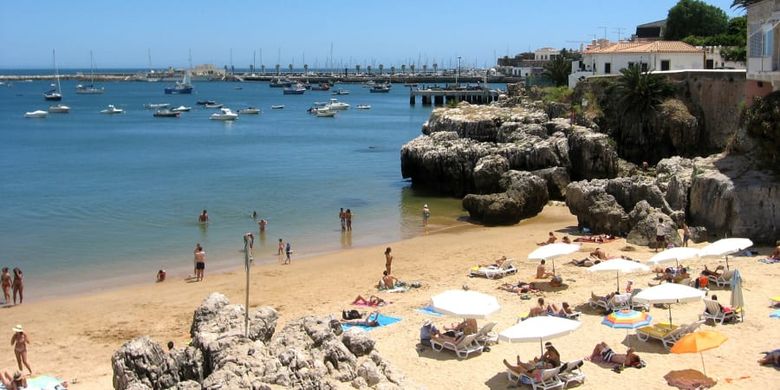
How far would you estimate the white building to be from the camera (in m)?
44.7

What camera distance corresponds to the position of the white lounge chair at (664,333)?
51.8ft

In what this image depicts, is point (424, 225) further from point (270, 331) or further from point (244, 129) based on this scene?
point (244, 129)

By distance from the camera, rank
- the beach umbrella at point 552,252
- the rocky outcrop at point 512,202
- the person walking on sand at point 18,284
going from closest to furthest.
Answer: the beach umbrella at point 552,252 < the person walking on sand at point 18,284 < the rocky outcrop at point 512,202

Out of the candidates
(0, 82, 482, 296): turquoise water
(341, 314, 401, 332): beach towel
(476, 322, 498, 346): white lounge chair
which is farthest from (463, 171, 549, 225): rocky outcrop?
(476, 322, 498, 346): white lounge chair

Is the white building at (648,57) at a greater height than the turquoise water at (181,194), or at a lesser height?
greater

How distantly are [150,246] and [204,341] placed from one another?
63.7 feet

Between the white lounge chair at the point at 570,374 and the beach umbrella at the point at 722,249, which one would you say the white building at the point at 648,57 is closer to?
the beach umbrella at the point at 722,249

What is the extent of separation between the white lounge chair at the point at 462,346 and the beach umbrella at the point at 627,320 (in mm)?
3203

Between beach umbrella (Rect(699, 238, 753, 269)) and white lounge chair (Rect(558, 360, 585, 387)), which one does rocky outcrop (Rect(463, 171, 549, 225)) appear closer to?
beach umbrella (Rect(699, 238, 753, 269))

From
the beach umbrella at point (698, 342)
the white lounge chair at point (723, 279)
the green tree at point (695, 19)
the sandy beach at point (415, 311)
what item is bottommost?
the sandy beach at point (415, 311)

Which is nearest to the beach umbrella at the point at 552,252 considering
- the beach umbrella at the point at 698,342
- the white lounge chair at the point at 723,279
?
the white lounge chair at the point at 723,279

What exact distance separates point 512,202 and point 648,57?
17.8 m

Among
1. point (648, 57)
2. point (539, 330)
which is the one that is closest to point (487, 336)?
point (539, 330)

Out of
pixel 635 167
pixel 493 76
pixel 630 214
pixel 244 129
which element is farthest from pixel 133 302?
pixel 493 76
